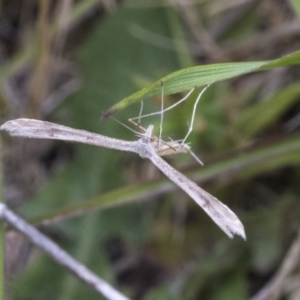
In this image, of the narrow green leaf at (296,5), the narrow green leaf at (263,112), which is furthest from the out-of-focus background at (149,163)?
the narrow green leaf at (296,5)

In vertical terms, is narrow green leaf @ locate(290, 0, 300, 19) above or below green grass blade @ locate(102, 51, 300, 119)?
above

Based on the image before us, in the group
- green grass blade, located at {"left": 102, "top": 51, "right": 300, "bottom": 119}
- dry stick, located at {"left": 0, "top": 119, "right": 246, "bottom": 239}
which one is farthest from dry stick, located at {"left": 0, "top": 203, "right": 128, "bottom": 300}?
green grass blade, located at {"left": 102, "top": 51, "right": 300, "bottom": 119}

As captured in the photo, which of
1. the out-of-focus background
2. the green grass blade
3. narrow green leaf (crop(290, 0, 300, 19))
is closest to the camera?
the green grass blade

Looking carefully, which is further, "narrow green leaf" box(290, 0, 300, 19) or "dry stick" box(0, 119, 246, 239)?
"narrow green leaf" box(290, 0, 300, 19)

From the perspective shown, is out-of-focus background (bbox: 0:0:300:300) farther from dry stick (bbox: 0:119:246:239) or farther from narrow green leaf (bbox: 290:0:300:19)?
dry stick (bbox: 0:119:246:239)

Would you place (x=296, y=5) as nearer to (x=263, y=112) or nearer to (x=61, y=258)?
(x=263, y=112)

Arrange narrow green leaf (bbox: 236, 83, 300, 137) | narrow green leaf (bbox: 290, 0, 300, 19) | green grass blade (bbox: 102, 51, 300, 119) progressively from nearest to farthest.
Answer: green grass blade (bbox: 102, 51, 300, 119), narrow green leaf (bbox: 290, 0, 300, 19), narrow green leaf (bbox: 236, 83, 300, 137)

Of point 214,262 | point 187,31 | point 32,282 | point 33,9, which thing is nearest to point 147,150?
point 214,262

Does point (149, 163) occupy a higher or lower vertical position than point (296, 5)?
higher

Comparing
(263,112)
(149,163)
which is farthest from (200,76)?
(149,163)
